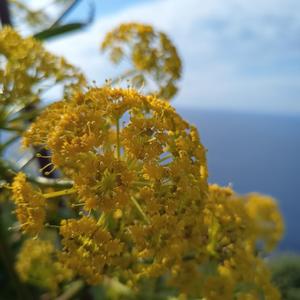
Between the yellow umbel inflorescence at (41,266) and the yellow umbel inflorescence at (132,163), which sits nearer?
the yellow umbel inflorescence at (132,163)

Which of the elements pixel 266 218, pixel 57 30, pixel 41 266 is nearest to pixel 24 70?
pixel 57 30

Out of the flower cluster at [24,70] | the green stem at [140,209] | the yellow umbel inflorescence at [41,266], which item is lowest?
the yellow umbel inflorescence at [41,266]

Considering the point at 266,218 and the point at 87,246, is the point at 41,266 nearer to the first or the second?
the point at 87,246

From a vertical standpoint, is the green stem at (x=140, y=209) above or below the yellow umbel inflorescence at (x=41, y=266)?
above

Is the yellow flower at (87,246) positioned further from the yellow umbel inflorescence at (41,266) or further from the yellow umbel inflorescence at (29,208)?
the yellow umbel inflorescence at (41,266)

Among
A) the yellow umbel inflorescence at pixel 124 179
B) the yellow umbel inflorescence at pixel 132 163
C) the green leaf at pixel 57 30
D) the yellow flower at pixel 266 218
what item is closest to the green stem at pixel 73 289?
the yellow umbel inflorescence at pixel 124 179

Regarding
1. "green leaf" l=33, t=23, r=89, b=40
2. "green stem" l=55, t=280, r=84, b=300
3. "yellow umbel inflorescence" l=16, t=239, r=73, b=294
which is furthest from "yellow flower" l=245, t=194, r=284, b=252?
"green leaf" l=33, t=23, r=89, b=40
